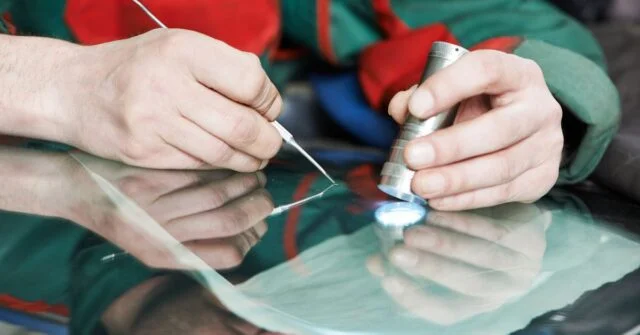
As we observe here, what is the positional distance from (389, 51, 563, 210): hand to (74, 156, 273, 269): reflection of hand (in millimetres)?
142

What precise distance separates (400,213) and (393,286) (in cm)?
15

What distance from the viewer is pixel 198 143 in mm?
688

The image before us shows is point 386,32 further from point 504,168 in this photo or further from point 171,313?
point 171,313

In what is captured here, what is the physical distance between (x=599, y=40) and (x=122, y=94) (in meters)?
0.81

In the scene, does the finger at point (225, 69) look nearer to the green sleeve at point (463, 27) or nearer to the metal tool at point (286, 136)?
the metal tool at point (286, 136)

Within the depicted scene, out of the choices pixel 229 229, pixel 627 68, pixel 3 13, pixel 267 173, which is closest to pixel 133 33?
pixel 3 13

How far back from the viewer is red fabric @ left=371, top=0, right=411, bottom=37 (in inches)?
40.4

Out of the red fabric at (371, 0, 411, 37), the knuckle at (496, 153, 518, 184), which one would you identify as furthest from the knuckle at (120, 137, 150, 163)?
the red fabric at (371, 0, 411, 37)

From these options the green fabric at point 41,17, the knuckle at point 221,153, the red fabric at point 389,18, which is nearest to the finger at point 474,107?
the knuckle at point 221,153

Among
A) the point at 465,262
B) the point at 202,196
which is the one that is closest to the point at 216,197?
the point at 202,196

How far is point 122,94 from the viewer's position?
68 cm

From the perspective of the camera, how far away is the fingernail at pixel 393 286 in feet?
1.77

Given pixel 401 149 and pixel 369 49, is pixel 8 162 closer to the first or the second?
pixel 401 149

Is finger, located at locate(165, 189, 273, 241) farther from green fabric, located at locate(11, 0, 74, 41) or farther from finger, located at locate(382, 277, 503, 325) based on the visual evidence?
green fabric, located at locate(11, 0, 74, 41)
